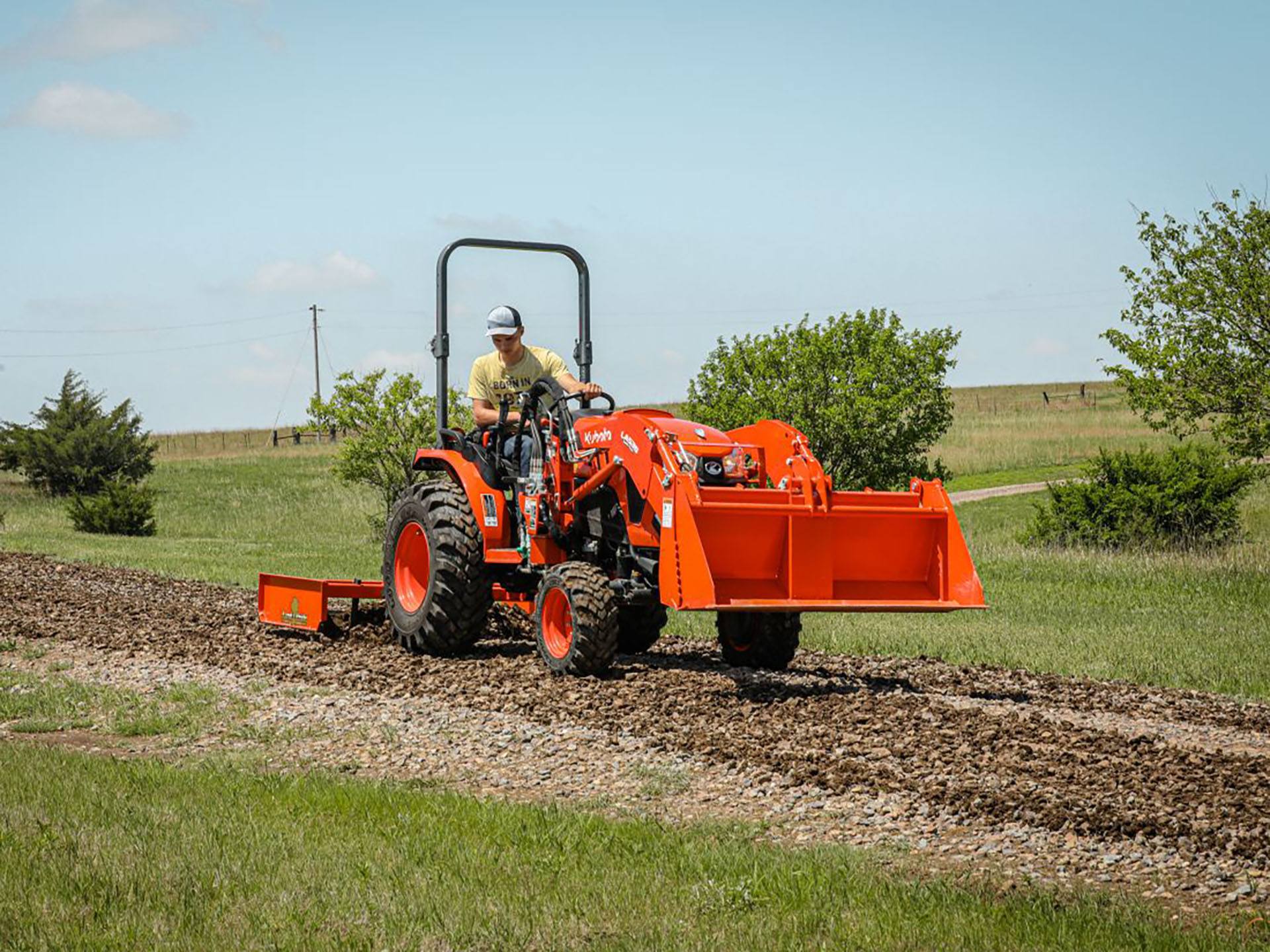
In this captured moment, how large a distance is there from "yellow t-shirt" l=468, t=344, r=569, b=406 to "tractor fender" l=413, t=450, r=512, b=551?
59cm

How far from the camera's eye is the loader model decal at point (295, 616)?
12344mm

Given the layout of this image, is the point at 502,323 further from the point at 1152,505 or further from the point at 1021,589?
the point at 1152,505

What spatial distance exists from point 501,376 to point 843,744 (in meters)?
4.52

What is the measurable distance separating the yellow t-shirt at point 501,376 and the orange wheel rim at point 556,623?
1.80m

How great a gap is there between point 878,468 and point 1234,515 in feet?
21.5

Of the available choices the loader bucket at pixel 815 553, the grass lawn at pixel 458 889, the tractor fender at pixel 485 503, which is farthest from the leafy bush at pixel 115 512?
the grass lawn at pixel 458 889

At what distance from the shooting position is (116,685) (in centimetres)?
1023

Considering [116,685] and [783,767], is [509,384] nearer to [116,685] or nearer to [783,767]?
[116,685]

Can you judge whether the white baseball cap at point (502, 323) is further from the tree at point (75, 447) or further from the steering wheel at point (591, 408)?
the tree at point (75, 447)

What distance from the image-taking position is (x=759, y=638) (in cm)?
1066

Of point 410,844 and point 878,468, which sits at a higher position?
point 878,468

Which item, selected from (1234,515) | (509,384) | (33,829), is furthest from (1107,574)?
(33,829)

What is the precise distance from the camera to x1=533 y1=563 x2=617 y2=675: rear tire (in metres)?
9.38

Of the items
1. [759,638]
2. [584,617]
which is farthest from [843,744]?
[759,638]
